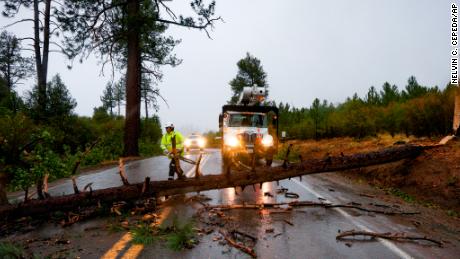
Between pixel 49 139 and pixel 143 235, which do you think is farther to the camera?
pixel 49 139

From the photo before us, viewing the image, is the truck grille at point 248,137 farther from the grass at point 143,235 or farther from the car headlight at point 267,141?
the grass at point 143,235

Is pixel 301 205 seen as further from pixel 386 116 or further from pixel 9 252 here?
pixel 386 116

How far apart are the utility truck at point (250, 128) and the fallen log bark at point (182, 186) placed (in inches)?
199

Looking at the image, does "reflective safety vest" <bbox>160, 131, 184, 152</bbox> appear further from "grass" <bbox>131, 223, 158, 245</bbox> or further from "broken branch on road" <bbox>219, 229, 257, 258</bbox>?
"broken branch on road" <bbox>219, 229, 257, 258</bbox>

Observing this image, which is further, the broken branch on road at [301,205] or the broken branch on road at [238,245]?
the broken branch on road at [301,205]

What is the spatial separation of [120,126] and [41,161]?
725 inches

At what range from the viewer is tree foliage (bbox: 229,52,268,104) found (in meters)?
55.2

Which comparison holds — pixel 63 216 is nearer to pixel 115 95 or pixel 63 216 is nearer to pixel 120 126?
pixel 120 126

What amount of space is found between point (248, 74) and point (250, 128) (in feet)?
142

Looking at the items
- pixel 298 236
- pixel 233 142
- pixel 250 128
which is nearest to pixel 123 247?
pixel 298 236

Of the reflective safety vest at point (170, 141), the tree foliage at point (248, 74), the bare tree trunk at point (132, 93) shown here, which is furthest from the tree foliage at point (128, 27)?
the tree foliage at point (248, 74)

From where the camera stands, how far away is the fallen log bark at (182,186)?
5.50 metres

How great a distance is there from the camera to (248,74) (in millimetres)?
55656

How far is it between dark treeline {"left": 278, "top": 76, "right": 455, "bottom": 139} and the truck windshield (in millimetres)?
7577
